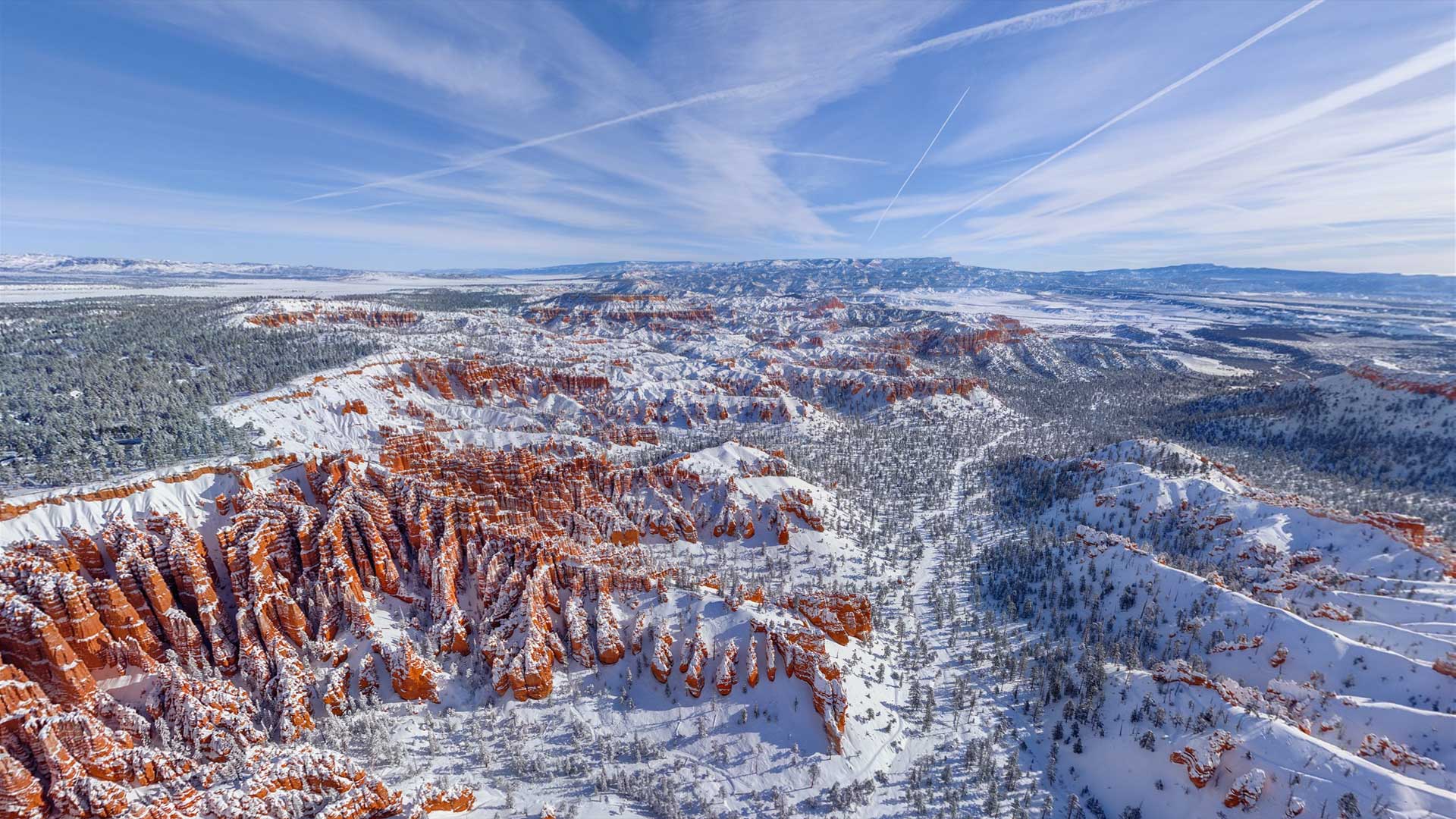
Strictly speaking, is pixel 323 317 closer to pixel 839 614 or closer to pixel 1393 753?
pixel 839 614

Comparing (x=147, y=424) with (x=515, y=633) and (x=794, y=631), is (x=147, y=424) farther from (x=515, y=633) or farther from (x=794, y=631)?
(x=794, y=631)

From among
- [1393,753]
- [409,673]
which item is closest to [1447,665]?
[1393,753]

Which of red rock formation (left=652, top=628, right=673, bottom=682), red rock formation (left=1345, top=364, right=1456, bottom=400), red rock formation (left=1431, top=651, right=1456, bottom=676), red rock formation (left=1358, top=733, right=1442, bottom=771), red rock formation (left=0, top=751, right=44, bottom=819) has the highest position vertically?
red rock formation (left=1345, top=364, right=1456, bottom=400)

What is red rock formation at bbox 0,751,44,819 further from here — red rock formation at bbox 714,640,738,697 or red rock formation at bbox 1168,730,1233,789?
red rock formation at bbox 1168,730,1233,789

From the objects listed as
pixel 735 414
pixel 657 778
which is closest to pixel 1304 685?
pixel 657 778

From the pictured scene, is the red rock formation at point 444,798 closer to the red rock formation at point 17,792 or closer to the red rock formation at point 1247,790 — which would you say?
the red rock formation at point 17,792

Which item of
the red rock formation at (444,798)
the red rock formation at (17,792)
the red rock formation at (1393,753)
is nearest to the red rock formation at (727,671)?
the red rock formation at (444,798)

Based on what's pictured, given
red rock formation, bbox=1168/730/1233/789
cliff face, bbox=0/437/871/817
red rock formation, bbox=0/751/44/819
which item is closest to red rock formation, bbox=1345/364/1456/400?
red rock formation, bbox=1168/730/1233/789

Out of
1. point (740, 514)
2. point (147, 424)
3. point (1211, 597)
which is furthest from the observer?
point (740, 514)
